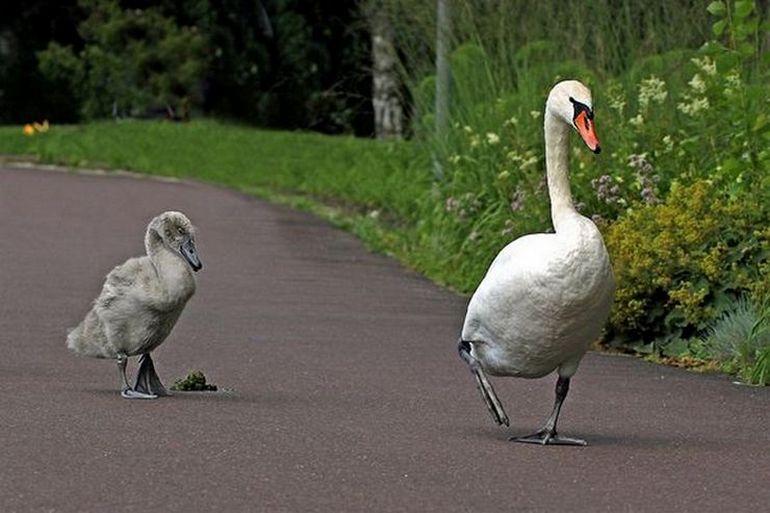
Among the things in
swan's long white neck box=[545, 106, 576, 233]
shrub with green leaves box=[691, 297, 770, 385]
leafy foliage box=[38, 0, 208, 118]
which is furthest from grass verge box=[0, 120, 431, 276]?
swan's long white neck box=[545, 106, 576, 233]

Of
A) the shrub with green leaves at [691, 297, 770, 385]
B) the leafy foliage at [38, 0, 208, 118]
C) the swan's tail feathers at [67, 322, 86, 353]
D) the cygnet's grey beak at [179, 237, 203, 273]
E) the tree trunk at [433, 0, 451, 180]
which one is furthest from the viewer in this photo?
the leafy foliage at [38, 0, 208, 118]

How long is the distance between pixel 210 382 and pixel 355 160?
23069 millimetres

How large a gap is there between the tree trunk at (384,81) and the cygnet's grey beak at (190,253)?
1041 cm

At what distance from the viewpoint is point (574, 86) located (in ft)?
31.0

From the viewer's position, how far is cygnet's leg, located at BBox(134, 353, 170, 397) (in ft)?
34.3

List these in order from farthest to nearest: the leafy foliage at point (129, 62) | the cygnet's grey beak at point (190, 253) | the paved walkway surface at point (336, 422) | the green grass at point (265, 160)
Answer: the leafy foliage at point (129, 62)
the green grass at point (265, 160)
the cygnet's grey beak at point (190, 253)
the paved walkway surface at point (336, 422)

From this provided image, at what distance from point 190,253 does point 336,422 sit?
1.41m

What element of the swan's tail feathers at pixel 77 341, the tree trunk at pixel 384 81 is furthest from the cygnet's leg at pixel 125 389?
the tree trunk at pixel 384 81

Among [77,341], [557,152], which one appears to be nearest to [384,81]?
[77,341]

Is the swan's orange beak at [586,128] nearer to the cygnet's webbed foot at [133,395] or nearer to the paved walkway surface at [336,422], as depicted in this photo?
the paved walkway surface at [336,422]

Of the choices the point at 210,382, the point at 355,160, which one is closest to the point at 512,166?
the point at 210,382

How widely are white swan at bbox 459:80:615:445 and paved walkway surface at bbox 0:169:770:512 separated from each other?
1.11 ft

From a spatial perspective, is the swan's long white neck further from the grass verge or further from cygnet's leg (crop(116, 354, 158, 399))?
the grass verge

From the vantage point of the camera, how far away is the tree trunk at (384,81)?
21.9 metres
